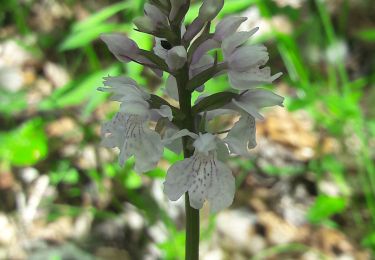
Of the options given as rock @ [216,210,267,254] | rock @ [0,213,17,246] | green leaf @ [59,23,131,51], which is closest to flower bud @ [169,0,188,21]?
green leaf @ [59,23,131,51]

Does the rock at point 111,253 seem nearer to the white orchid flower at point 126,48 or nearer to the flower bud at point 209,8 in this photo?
the white orchid flower at point 126,48

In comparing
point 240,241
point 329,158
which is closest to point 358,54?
point 329,158

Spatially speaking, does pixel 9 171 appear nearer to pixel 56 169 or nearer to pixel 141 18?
pixel 56 169

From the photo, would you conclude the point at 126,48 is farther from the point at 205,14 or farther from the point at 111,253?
the point at 111,253

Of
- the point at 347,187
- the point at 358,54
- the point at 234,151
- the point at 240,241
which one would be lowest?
the point at 234,151

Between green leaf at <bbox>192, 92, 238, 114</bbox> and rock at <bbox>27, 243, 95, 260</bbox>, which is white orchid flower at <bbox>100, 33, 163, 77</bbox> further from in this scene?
rock at <bbox>27, 243, 95, 260</bbox>

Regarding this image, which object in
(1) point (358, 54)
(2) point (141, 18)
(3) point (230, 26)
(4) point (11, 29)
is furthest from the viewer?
(4) point (11, 29)
